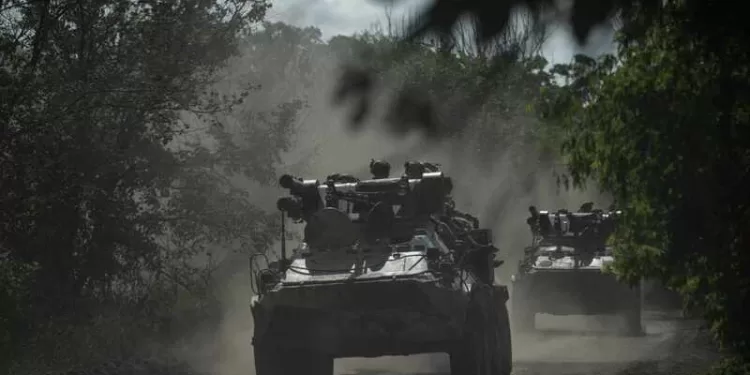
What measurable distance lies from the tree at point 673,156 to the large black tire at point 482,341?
1761mm

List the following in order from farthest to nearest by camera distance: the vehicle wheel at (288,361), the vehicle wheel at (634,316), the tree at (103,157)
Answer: the vehicle wheel at (634,316) → the tree at (103,157) → the vehicle wheel at (288,361)

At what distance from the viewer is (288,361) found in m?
13.1

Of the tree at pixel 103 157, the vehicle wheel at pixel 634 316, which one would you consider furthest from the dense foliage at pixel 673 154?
the vehicle wheel at pixel 634 316

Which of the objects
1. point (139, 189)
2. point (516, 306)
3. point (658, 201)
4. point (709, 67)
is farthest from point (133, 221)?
point (709, 67)

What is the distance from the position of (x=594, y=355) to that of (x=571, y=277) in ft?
10.0

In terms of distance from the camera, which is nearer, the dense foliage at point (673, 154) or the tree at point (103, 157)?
the dense foliage at point (673, 154)

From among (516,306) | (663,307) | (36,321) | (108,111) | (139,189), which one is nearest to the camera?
(36,321)

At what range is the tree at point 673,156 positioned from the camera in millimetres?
9609

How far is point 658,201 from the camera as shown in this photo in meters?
10.9

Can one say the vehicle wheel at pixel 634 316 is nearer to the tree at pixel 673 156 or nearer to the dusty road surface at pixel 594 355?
the dusty road surface at pixel 594 355

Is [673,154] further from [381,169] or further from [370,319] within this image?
[381,169]

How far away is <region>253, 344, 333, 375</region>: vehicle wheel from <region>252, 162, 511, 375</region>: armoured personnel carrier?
1 cm

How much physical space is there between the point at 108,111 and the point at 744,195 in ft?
37.2

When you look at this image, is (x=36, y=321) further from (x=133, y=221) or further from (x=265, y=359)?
(x=265, y=359)
